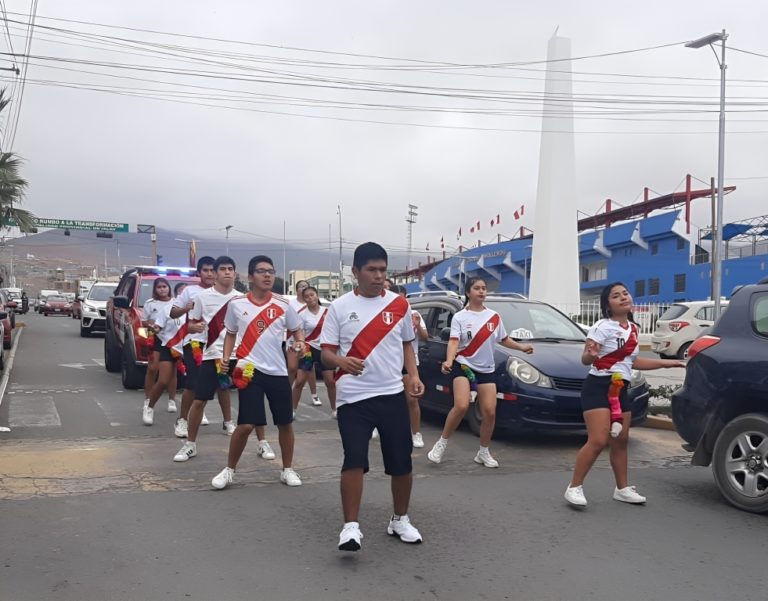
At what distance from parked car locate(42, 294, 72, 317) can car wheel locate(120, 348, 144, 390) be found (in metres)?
37.8

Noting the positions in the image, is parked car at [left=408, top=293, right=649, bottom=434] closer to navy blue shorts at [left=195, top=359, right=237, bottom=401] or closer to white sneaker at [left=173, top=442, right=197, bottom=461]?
navy blue shorts at [left=195, top=359, right=237, bottom=401]

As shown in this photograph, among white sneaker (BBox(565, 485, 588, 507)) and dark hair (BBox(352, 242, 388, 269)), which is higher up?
dark hair (BBox(352, 242, 388, 269))

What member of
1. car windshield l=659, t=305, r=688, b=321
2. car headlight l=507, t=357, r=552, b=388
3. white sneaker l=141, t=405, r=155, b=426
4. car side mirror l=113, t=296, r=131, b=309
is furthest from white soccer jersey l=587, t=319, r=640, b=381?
car windshield l=659, t=305, r=688, b=321

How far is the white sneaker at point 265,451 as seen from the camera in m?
7.04

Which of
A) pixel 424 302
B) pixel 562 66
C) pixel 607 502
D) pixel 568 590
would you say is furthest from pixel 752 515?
pixel 562 66

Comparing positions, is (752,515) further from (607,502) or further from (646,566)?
(646,566)

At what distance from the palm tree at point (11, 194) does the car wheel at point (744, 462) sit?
71.6 feet

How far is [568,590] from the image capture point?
13.1 ft

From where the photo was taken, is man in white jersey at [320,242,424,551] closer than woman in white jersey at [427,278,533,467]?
Yes

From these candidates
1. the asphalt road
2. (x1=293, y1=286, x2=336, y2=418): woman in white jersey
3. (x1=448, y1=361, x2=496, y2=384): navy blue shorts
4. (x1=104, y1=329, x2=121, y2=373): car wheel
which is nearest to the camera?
the asphalt road

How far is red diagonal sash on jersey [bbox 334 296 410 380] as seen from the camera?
4.57m

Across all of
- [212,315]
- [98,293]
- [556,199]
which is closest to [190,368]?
[212,315]

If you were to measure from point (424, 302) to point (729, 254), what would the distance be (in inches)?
1678

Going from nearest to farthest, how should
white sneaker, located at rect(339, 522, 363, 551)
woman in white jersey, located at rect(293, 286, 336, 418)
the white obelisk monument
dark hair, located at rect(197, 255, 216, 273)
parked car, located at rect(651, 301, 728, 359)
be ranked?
white sneaker, located at rect(339, 522, 363, 551)
dark hair, located at rect(197, 255, 216, 273)
woman in white jersey, located at rect(293, 286, 336, 418)
parked car, located at rect(651, 301, 728, 359)
the white obelisk monument
